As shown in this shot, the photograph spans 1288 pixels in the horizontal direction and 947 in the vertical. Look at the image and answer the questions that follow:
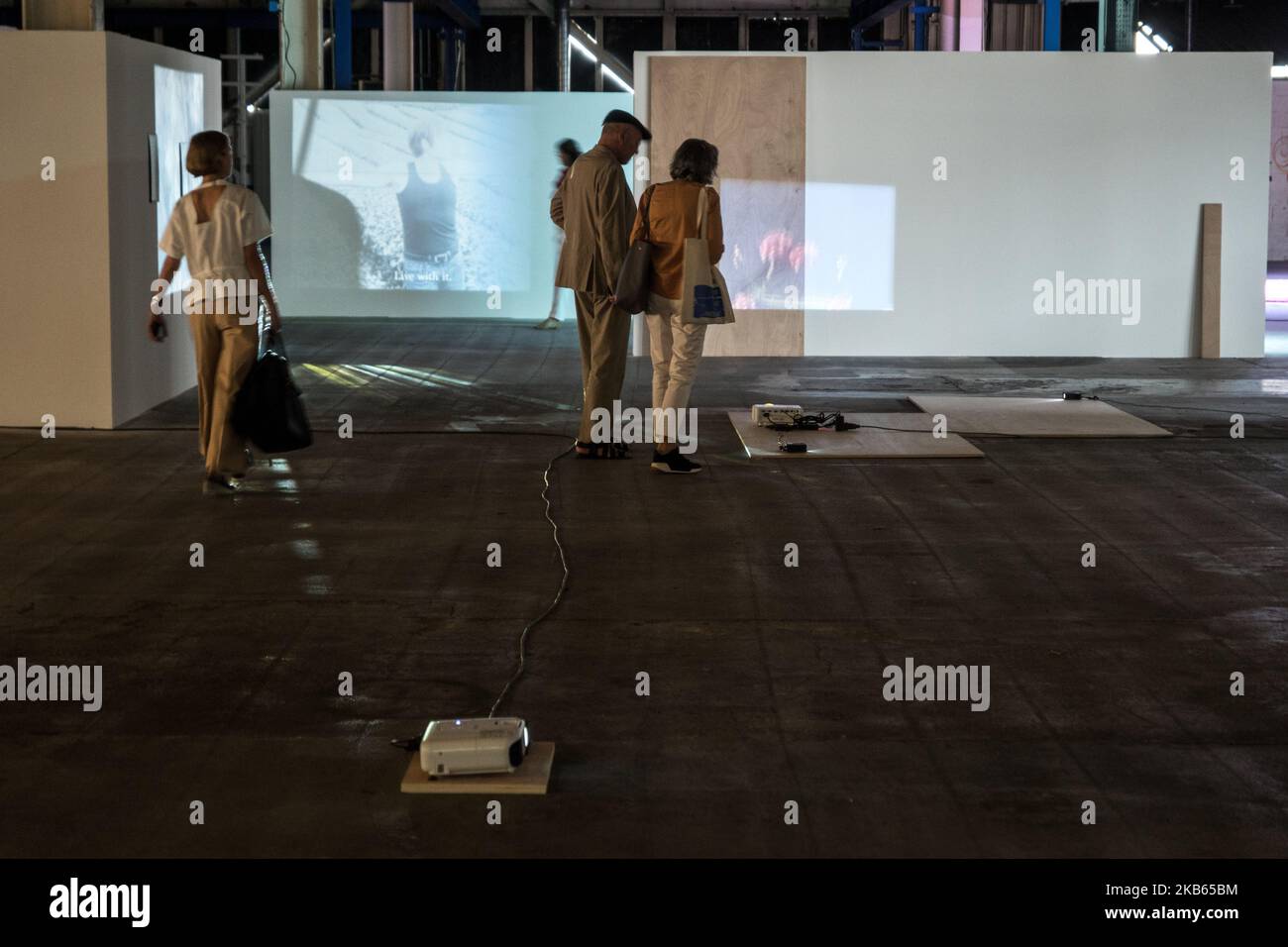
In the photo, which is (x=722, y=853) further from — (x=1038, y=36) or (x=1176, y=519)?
(x=1038, y=36)

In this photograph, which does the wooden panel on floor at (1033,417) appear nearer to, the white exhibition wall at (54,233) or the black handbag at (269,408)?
the black handbag at (269,408)

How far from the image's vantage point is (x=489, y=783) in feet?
12.1

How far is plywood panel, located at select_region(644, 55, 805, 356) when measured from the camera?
42.7 ft

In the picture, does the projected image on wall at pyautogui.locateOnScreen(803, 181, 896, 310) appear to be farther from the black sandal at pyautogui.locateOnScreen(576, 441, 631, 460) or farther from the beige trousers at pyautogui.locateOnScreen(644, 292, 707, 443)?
the beige trousers at pyautogui.locateOnScreen(644, 292, 707, 443)

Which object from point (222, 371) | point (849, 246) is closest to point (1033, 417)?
point (849, 246)

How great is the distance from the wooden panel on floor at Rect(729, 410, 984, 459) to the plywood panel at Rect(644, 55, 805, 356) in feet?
13.1

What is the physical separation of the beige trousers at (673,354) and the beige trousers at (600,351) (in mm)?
276

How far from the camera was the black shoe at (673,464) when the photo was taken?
7.71m

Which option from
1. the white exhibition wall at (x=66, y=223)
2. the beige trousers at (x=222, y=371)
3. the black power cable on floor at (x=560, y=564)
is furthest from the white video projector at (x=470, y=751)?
the white exhibition wall at (x=66, y=223)

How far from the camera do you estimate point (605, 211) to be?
7.81 meters

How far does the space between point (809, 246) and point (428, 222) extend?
5.03 metres

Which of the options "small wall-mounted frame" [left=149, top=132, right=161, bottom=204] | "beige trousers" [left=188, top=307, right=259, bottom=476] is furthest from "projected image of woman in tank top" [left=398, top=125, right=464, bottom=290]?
"beige trousers" [left=188, top=307, right=259, bottom=476]

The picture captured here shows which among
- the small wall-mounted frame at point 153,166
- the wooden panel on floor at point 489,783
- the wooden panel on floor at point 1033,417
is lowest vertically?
the wooden panel on floor at point 489,783
